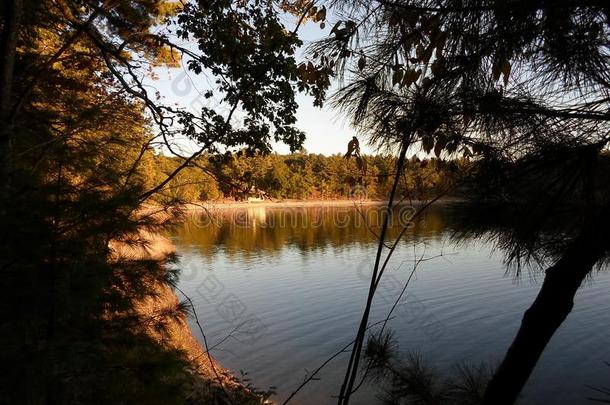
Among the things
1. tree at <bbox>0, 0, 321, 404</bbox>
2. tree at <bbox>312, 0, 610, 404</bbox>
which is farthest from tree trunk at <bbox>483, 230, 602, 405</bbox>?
tree at <bbox>0, 0, 321, 404</bbox>

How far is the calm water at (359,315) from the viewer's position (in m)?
9.68

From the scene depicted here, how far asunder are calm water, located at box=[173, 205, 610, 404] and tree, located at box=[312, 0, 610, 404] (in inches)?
17.2

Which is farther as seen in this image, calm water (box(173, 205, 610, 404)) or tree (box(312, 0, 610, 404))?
calm water (box(173, 205, 610, 404))

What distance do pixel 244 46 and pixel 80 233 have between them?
9.68ft

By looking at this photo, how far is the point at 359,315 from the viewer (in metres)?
14.6

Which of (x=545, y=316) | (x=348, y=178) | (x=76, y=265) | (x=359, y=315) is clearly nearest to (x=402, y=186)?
(x=348, y=178)

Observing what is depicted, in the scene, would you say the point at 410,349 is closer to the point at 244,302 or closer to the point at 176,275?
the point at 244,302

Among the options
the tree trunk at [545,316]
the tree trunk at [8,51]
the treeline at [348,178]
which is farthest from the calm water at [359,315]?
the tree trunk at [8,51]

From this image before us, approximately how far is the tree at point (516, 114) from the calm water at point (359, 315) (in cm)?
44

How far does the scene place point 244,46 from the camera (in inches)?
185

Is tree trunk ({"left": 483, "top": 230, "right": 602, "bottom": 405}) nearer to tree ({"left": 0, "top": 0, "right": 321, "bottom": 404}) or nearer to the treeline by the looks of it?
the treeline

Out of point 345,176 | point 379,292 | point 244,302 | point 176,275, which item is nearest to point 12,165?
point 176,275

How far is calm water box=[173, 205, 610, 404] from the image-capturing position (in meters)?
9.68

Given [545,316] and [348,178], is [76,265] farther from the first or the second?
[545,316]
